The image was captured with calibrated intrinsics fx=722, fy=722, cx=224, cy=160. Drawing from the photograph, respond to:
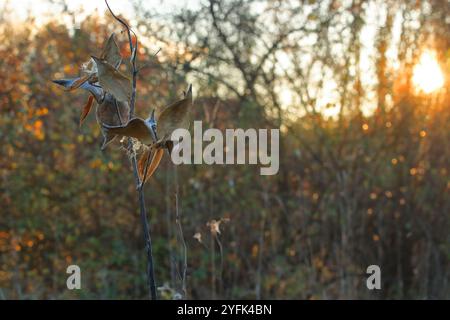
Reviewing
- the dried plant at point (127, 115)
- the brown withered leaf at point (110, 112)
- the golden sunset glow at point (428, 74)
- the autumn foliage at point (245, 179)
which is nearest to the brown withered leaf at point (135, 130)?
the dried plant at point (127, 115)

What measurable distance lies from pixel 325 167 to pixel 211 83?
1000 mm

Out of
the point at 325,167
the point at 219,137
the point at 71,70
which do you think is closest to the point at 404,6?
the point at 325,167

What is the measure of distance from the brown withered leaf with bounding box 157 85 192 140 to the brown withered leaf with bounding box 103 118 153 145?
0.02 metres

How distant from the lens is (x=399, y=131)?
198 inches

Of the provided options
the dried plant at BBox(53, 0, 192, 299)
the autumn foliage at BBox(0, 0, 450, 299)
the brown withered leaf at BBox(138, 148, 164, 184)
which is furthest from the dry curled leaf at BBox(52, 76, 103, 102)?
the autumn foliage at BBox(0, 0, 450, 299)

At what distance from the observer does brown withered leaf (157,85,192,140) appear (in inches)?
44.3

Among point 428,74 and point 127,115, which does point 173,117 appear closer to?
point 127,115

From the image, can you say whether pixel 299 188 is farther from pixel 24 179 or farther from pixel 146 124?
pixel 146 124

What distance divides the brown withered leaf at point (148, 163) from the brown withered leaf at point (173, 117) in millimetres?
42

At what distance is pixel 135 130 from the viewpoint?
111 cm

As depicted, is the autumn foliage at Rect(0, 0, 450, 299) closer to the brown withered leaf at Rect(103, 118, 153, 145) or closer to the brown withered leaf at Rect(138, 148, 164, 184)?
the brown withered leaf at Rect(138, 148, 164, 184)

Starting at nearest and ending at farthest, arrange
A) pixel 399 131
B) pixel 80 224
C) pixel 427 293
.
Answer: pixel 427 293 → pixel 399 131 → pixel 80 224

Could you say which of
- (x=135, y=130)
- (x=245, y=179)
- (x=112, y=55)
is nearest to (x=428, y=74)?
(x=245, y=179)

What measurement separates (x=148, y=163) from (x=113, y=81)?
0.51ft
